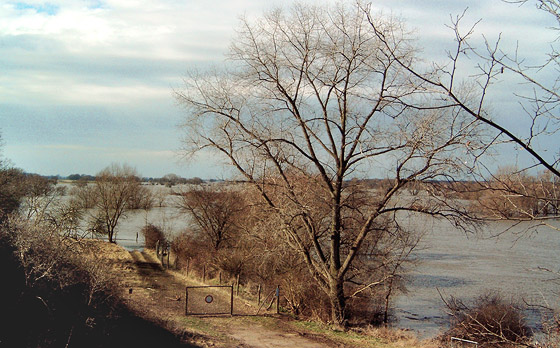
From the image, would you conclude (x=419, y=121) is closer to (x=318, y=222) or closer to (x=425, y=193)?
(x=425, y=193)

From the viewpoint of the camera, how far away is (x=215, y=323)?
1516 centimetres

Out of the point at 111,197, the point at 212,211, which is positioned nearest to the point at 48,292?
the point at 212,211

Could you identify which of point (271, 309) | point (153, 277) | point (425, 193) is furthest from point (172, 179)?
point (425, 193)

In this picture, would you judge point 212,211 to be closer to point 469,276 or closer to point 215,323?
point 469,276

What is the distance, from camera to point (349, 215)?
1744 centimetres

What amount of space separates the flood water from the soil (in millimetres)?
5211

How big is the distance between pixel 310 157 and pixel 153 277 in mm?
16114

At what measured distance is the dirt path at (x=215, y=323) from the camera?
1243cm

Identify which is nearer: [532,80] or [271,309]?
[532,80]

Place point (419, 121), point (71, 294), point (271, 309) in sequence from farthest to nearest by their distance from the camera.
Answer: point (271, 309) < point (419, 121) < point (71, 294)

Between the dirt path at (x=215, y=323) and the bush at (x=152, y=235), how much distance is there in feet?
48.8

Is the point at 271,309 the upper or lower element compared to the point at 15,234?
lower

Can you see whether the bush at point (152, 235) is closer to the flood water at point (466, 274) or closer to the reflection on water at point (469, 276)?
the flood water at point (466, 274)

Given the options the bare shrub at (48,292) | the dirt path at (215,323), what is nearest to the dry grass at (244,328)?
the dirt path at (215,323)
